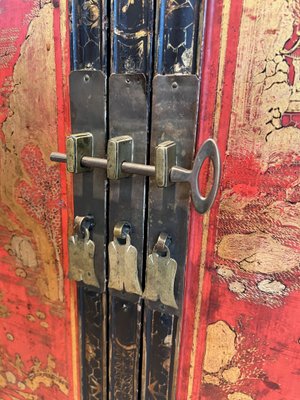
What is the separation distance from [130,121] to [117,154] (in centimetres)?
6

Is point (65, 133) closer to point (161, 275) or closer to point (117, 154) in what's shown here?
point (117, 154)

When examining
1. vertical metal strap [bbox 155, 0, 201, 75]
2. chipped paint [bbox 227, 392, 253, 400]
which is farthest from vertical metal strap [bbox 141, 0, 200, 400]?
chipped paint [bbox 227, 392, 253, 400]

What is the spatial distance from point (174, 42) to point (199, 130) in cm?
13

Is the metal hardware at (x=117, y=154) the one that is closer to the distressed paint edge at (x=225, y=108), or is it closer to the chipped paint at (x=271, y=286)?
the distressed paint edge at (x=225, y=108)

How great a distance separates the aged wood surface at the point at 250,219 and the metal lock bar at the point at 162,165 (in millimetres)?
27

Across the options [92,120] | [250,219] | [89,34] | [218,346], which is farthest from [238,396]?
[89,34]

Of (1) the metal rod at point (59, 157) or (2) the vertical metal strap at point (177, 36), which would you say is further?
(1) the metal rod at point (59, 157)

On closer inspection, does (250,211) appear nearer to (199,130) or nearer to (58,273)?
(199,130)

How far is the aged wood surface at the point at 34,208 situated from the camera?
1.88 ft

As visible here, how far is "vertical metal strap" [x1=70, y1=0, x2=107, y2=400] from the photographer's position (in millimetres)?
521

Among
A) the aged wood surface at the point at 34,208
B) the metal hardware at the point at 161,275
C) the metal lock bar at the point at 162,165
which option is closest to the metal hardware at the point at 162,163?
the metal lock bar at the point at 162,165

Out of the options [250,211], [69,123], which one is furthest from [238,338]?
[69,123]

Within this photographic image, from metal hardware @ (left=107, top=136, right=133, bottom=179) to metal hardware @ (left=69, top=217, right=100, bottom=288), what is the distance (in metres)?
0.13

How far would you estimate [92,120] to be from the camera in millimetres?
563
